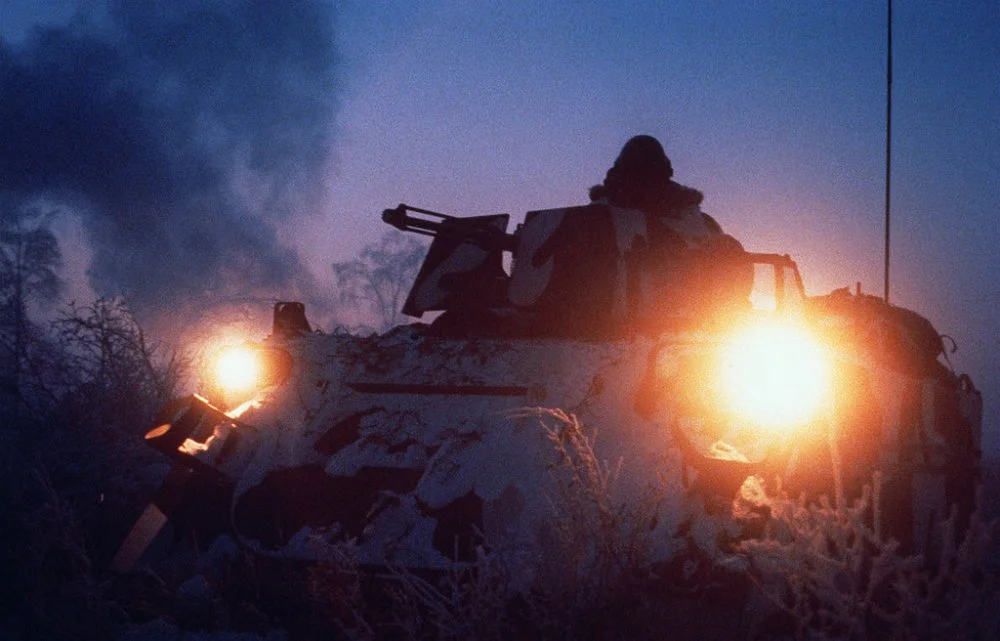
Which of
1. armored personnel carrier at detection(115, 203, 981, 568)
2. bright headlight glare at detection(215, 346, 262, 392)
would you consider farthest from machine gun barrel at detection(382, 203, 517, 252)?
bright headlight glare at detection(215, 346, 262, 392)

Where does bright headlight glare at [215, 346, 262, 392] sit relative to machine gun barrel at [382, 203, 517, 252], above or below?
below

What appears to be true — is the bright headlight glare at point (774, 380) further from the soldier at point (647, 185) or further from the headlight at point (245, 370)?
the headlight at point (245, 370)

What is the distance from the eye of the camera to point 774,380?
12.5 feet

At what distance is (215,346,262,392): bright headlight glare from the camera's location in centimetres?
470

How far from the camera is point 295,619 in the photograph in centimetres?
345

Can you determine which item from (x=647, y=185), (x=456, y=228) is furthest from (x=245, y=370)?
(x=647, y=185)

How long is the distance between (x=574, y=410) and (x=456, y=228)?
2.13 meters

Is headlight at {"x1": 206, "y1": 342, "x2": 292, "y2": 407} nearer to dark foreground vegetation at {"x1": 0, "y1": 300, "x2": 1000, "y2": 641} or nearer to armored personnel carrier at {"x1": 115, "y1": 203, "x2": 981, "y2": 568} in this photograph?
armored personnel carrier at {"x1": 115, "y1": 203, "x2": 981, "y2": 568}

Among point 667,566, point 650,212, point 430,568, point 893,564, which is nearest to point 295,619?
point 430,568

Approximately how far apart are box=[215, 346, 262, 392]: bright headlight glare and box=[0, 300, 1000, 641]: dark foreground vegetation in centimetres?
96

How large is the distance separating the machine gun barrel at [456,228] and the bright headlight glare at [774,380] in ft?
6.54

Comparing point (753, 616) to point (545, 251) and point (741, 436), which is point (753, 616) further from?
point (545, 251)

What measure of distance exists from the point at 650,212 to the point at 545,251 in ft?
3.18

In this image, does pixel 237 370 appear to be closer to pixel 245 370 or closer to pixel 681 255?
pixel 245 370
